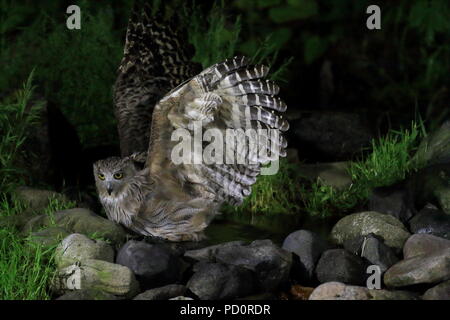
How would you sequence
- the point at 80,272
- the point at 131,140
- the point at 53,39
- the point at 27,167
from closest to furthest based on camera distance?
the point at 80,272
the point at 131,140
the point at 27,167
the point at 53,39

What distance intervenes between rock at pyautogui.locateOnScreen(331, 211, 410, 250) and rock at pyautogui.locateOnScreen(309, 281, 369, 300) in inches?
45.1

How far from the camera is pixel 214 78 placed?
4.71m

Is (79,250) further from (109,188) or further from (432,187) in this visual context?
(432,187)

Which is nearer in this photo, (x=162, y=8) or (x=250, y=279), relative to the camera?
(x=250, y=279)

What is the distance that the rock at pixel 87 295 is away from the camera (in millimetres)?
4312

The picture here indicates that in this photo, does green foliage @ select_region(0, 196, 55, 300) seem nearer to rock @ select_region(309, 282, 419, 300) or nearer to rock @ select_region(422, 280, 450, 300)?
rock @ select_region(309, 282, 419, 300)

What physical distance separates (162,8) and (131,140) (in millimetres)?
1266

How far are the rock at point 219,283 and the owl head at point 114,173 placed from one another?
1023 mm

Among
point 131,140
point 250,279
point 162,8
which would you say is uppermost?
point 162,8

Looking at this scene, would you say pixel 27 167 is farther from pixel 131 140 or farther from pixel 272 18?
pixel 272 18

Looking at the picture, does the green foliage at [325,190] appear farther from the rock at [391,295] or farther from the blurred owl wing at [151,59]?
the rock at [391,295]

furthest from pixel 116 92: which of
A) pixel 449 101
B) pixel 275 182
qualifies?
pixel 449 101

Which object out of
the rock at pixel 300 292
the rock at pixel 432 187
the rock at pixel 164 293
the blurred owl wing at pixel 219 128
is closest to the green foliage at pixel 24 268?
the rock at pixel 164 293

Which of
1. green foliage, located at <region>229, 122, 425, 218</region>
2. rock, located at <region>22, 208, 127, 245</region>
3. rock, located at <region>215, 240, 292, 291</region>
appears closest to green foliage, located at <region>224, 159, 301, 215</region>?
green foliage, located at <region>229, 122, 425, 218</region>
